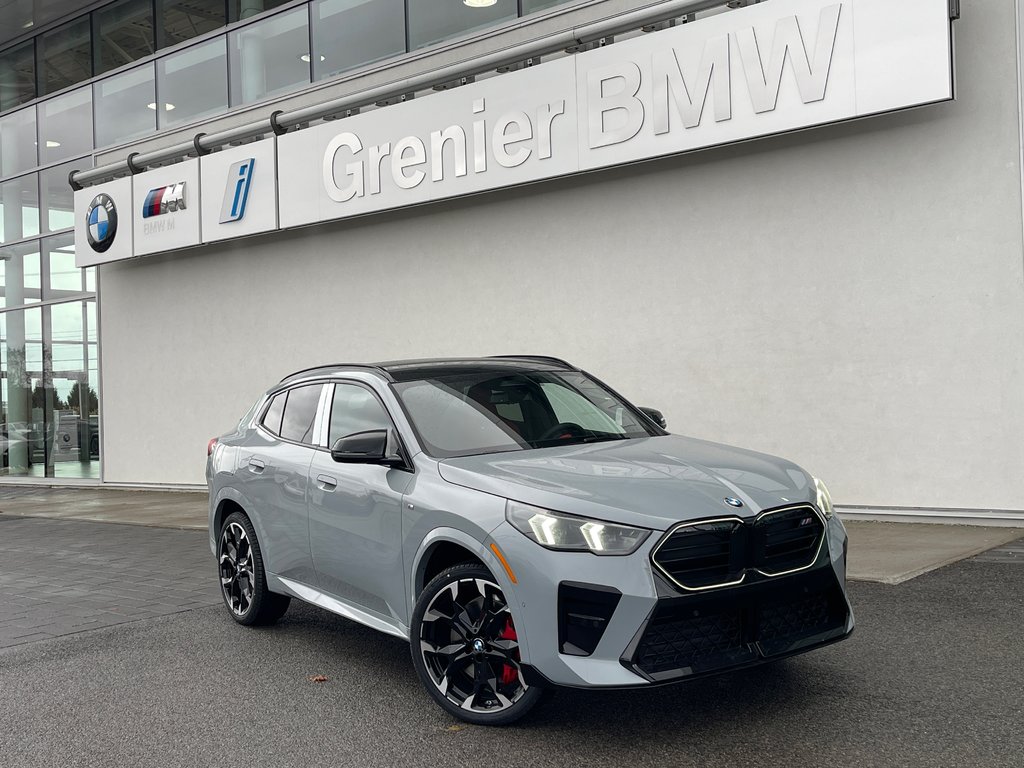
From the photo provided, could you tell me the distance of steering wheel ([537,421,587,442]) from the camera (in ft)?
17.5

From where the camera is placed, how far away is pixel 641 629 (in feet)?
13.0

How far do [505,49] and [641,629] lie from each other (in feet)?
33.7

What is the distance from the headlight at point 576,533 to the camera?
4039 millimetres

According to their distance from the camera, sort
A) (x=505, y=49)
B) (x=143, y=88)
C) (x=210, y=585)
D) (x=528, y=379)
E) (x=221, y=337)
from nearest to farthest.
Result: (x=528, y=379), (x=210, y=585), (x=505, y=49), (x=221, y=337), (x=143, y=88)

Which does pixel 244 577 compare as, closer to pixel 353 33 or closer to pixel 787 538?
pixel 787 538

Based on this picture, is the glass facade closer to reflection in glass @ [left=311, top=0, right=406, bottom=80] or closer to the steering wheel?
reflection in glass @ [left=311, top=0, right=406, bottom=80]

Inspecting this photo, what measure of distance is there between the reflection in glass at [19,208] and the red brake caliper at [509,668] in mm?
19921

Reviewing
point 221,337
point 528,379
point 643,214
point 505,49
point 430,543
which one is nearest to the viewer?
point 430,543

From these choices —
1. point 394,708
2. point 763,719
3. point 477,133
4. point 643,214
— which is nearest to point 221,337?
point 477,133

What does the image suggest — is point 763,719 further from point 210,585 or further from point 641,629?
point 210,585

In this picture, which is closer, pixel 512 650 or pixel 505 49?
pixel 512 650

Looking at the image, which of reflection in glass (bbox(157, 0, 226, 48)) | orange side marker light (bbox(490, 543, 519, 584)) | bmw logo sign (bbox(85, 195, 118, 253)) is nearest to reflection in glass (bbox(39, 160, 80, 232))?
bmw logo sign (bbox(85, 195, 118, 253))

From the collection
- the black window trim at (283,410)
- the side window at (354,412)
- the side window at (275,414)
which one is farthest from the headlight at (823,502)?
the side window at (275,414)

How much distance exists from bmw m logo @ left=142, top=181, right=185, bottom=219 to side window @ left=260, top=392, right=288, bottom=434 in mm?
11275
